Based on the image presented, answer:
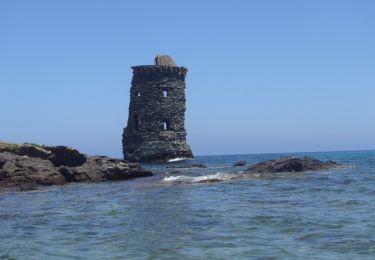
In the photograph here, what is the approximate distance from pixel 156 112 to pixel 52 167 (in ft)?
97.1

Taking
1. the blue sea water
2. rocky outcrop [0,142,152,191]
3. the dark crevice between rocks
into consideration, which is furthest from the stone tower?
the blue sea water

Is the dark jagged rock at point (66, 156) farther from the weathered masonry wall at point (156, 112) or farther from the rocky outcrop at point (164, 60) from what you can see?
the rocky outcrop at point (164, 60)

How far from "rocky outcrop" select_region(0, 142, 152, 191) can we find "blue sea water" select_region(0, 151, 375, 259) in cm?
362

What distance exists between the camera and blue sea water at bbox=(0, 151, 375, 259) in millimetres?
9742

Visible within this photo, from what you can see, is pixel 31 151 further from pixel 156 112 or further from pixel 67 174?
pixel 156 112

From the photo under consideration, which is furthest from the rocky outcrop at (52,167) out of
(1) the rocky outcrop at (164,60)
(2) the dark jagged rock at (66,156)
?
(1) the rocky outcrop at (164,60)

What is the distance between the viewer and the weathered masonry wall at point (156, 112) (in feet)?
185

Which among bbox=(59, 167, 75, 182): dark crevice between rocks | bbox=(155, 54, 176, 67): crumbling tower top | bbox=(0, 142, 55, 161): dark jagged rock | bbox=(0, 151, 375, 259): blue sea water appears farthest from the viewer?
bbox=(155, 54, 176, 67): crumbling tower top

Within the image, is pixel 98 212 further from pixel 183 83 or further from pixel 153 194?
pixel 183 83

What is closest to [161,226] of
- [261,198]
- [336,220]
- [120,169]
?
[336,220]

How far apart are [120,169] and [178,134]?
94.4 ft

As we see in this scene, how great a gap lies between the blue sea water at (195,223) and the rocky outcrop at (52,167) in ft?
11.9

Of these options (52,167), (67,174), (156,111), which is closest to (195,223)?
(52,167)

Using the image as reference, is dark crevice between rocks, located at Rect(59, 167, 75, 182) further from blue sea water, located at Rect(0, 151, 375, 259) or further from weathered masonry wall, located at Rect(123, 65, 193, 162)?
weathered masonry wall, located at Rect(123, 65, 193, 162)
